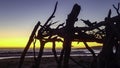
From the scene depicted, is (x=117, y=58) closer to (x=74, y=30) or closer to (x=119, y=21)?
(x=119, y=21)

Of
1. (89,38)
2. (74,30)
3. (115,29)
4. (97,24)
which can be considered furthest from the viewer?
(89,38)

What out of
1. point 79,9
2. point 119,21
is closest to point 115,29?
point 119,21

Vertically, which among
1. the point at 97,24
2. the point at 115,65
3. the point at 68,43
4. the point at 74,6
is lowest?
the point at 115,65

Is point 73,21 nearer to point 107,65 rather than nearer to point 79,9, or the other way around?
point 79,9

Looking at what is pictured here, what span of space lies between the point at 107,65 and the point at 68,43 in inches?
59.2

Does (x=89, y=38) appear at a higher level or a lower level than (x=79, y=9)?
lower

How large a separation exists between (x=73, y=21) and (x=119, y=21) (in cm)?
169

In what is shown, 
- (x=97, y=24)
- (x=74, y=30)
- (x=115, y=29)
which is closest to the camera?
(x=115, y=29)

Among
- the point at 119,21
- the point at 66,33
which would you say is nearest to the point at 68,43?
the point at 66,33

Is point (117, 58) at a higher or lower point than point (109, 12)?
lower

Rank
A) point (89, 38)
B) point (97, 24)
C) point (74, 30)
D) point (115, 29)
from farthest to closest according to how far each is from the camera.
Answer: point (89, 38), point (74, 30), point (97, 24), point (115, 29)

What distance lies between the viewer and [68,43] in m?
10.1

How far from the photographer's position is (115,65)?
389 inches

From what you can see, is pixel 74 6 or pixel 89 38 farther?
pixel 89 38
